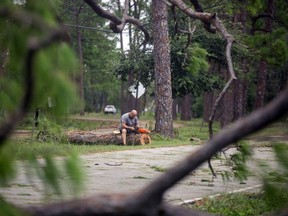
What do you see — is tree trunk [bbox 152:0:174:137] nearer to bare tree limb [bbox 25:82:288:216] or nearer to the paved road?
the paved road

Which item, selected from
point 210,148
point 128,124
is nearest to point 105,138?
point 128,124

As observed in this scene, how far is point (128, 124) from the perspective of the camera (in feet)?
68.0

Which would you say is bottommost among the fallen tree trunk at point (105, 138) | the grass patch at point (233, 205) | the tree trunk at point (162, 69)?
the grass patch at point (233, 205)

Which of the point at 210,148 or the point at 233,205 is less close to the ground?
the point at 210,148

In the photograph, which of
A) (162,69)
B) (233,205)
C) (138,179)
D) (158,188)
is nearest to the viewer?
(158,188)

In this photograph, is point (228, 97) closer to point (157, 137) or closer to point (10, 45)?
point (157, 137)

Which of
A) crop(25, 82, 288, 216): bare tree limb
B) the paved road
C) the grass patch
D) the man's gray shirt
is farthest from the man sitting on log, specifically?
crop(25, 82, 288, 216): bare tree limb

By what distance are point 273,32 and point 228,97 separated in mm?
27817

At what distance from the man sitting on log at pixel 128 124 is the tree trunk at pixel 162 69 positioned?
426cm

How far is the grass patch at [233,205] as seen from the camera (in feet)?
22.9

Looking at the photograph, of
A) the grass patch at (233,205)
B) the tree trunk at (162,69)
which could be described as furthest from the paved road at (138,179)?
the tree trunk at (162,69)

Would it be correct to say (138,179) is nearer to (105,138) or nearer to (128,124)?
(105,138)

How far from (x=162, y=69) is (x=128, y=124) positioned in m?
4.66

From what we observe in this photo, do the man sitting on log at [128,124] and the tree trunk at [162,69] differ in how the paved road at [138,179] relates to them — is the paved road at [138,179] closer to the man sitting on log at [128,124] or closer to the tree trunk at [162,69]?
the man sitting on log at [128,124]
